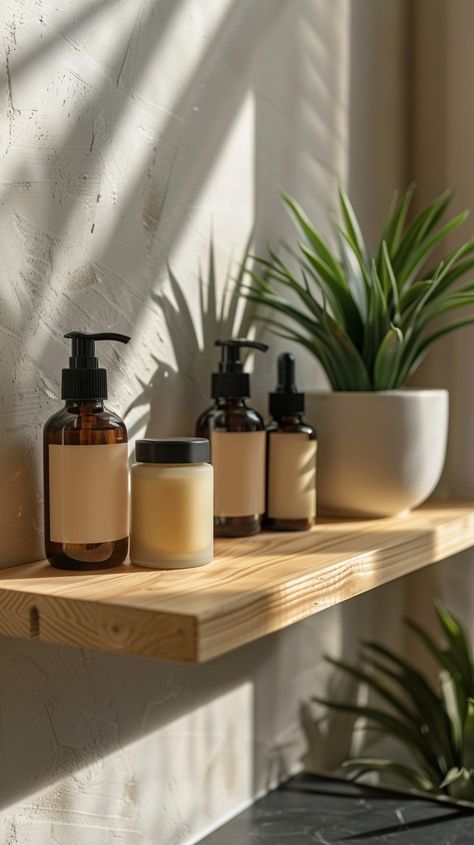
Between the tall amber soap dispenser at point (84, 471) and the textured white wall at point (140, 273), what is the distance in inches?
1.8

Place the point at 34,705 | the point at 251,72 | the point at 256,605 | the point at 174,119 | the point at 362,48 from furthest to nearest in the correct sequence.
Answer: the point at 362,48
the point at 251,72
the point at 174,119
the point at 34,705
the point at 256,605

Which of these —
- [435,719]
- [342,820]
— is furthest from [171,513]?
[435,719]

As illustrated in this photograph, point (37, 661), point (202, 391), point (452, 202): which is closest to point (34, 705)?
point (37, 661)

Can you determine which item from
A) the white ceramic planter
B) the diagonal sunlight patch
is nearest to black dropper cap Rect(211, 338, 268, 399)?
the white ceramic planter

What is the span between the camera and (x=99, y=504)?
2.32 feet

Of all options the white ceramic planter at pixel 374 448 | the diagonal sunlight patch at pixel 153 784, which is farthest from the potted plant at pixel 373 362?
the diagonal sunlight patch at pixel 153 784

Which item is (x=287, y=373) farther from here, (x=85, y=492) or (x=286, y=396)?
(x=85, y=492)

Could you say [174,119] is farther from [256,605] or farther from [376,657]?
[376,657]

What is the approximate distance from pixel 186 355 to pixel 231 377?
0.23 ft

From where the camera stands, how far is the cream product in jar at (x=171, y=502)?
0.71 meters

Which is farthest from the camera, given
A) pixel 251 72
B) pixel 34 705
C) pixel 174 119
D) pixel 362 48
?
pixel 362 48

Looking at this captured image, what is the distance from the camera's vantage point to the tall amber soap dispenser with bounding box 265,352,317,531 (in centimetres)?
89

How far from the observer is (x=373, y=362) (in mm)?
973

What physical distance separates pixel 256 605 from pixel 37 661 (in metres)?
0.22
